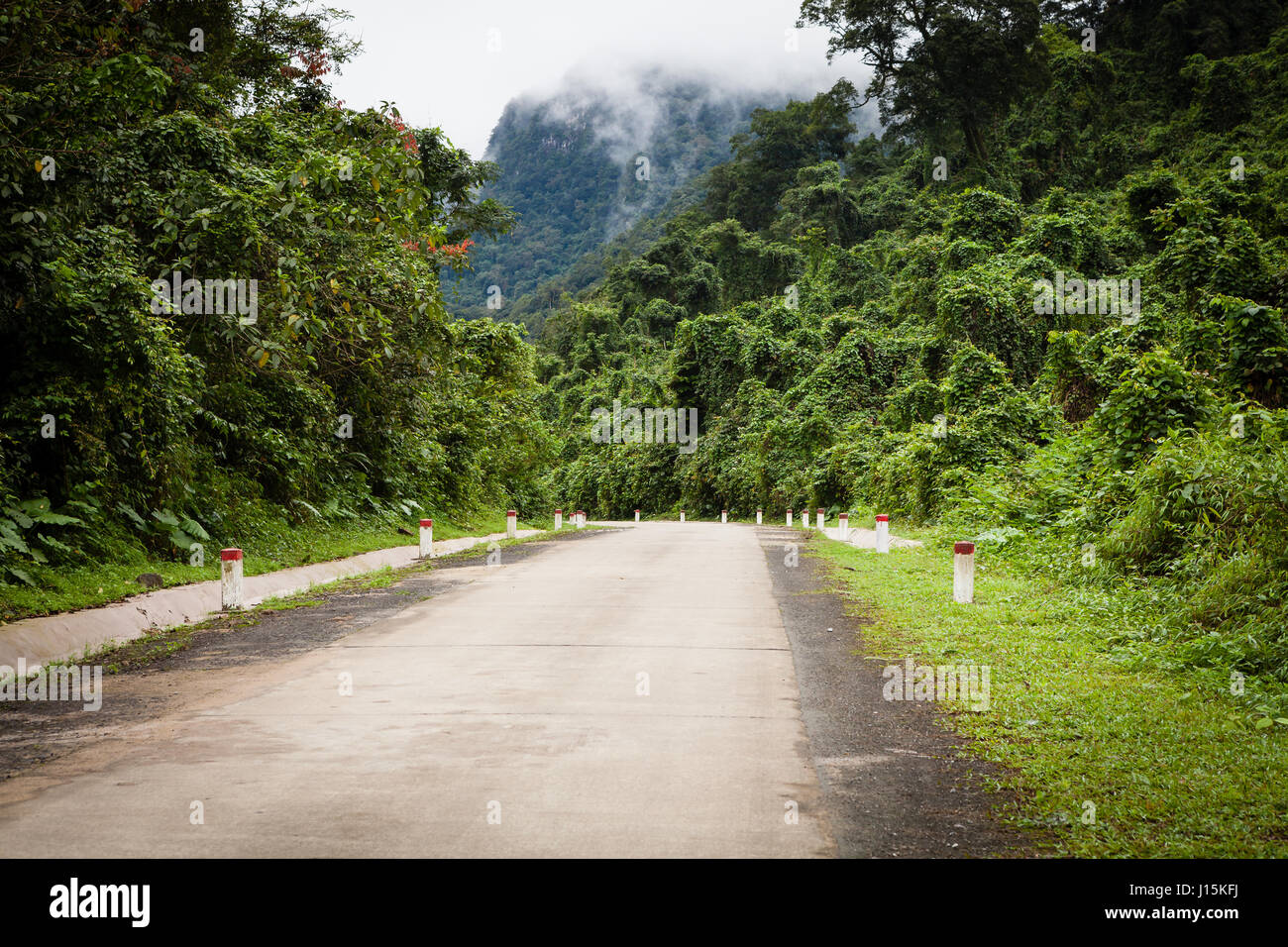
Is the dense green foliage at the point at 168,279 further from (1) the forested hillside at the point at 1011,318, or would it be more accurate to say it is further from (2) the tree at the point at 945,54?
(2) the tree at the point at 945,54

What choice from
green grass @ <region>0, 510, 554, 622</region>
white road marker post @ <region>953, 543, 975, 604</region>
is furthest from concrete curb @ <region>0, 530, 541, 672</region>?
white road marker post @ <region>953, 543, 975, 604</region>

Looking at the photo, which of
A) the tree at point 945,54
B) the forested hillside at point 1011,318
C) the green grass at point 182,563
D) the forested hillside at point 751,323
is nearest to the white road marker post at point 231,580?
the green grass at point 182,563

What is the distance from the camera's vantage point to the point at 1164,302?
3241cm

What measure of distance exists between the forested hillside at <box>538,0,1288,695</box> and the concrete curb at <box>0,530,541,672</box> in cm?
1062

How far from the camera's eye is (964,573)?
12.6m

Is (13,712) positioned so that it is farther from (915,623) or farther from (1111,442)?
(1111,442)

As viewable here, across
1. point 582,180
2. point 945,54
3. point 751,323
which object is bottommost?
point 751,323

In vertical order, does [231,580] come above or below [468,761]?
above

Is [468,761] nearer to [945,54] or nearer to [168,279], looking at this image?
[168,279]

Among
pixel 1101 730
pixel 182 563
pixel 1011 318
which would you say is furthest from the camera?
pixel 1011 318

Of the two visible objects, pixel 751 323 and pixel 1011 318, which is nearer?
pixel 1011 318

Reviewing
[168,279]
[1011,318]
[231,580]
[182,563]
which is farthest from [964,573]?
[1011,318]

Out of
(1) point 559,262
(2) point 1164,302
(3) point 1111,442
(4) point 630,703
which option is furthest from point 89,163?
(1) point 559,262

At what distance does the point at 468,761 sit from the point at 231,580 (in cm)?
801
